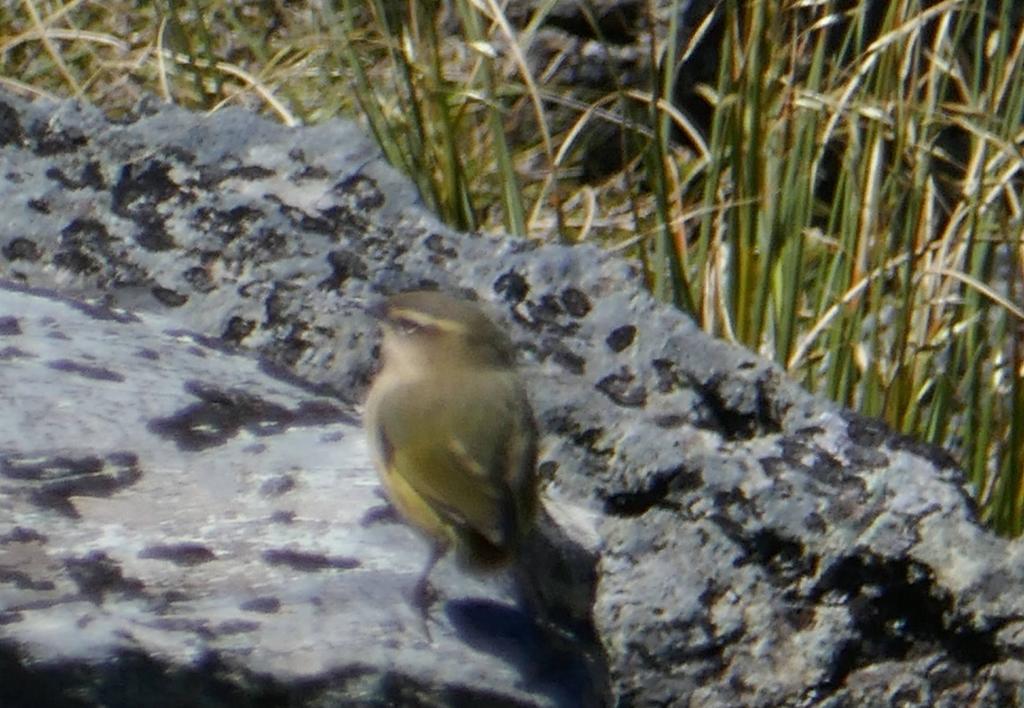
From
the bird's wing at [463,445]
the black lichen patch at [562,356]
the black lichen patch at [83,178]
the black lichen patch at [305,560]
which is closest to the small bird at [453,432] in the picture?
the bird's wing at [463,445]

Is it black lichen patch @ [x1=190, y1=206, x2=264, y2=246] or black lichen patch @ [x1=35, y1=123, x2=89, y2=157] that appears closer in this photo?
black lichen patch @ [x1=190, y1=206, x2=264, y2=246]

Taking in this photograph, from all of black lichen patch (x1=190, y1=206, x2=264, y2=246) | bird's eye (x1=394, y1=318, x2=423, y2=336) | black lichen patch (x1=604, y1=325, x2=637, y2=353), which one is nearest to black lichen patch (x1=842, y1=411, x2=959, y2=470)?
black lichen patch (x1=604, y1=325, x2=637, y2=353)

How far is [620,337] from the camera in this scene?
3027 mm

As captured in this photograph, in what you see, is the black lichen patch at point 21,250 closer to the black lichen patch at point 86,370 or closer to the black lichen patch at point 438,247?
the black lichen patch at point 86,370

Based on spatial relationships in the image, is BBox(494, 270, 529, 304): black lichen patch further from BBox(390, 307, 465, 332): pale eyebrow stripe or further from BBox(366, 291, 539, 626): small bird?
BBox(390, 307, 465, 332): pale eyebrow stripe

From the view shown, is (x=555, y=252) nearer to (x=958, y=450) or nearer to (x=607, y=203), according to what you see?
(x=958, y=450)

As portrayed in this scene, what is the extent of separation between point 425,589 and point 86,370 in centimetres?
75

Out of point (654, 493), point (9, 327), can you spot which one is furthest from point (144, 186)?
point (654, 493)

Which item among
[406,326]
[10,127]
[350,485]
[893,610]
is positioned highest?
[10,127]

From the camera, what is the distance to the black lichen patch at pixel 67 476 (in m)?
2.45

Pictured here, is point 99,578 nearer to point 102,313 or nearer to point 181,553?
point 181,553

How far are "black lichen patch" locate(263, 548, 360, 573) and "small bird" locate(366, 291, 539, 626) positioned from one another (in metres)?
0.11

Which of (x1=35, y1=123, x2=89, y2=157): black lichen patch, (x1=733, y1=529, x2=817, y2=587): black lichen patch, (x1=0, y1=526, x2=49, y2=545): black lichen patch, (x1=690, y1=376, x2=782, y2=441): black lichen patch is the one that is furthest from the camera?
(x1=35, y1=123, x2=89, y2=157): black lichen patch

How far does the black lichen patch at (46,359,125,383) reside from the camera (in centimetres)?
278
